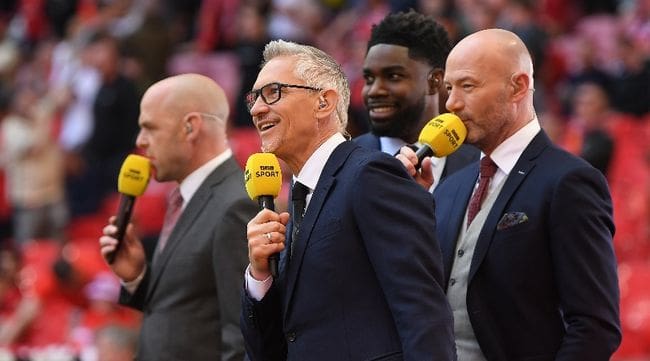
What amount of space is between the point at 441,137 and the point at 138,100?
342 inches

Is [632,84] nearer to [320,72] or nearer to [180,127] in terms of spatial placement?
[180,127]

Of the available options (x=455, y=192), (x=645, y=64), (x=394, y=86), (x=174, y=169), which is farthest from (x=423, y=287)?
(x=645, y=64)

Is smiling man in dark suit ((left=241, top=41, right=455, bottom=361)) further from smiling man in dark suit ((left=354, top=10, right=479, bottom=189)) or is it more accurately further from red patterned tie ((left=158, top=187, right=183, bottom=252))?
red patterned tie ((left=158, top=187, right=183, bottom=252))

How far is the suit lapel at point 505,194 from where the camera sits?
13.4 feet

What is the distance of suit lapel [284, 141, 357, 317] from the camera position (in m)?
3.68

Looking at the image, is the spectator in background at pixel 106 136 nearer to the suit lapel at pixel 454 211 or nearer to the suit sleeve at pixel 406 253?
the suit lapel at pixel 454 211

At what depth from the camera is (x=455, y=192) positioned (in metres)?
4.41

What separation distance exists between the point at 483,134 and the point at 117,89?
8.61m

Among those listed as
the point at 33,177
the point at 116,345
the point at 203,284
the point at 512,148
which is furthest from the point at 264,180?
the point at 33,177

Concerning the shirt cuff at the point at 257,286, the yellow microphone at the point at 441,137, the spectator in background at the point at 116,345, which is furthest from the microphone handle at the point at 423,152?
the spectator in background at the point at 116,345

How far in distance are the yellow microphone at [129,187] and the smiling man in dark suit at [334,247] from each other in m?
1.30

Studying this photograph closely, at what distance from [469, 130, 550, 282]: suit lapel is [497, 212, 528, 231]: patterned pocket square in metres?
0.02

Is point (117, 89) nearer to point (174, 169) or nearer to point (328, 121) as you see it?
point (174, 169)

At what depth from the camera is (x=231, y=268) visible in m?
4.67
